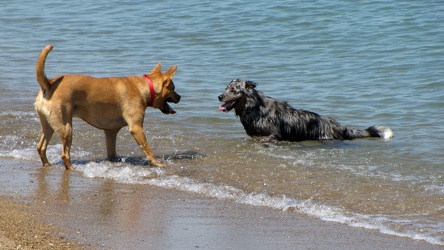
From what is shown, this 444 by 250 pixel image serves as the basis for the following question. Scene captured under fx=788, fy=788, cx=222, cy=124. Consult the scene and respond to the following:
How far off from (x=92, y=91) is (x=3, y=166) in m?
1.20

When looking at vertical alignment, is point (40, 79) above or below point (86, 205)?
above

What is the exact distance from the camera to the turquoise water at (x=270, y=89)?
7516 millimetres

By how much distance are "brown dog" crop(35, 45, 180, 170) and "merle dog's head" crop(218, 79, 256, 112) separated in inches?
43.2

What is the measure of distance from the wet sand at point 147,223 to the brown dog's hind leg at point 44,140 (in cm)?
76

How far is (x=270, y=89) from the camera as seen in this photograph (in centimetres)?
1311

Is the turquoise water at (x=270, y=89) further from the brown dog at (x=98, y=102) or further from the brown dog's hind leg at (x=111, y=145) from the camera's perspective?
the brown dog at (x=98, y=102)

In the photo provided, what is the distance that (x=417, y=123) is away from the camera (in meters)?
10.7

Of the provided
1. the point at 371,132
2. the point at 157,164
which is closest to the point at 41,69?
the point at 157,164

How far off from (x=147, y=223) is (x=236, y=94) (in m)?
4.24

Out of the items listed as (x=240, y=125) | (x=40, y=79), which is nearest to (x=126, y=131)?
(x=240, y=125)

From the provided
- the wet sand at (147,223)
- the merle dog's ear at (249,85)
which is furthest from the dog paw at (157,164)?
the merle dog's ear at (249,85)

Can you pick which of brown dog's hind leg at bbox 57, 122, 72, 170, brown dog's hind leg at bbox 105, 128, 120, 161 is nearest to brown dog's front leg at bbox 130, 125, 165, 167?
brown dog's hind leg at bbox 105, 128, 120, 161

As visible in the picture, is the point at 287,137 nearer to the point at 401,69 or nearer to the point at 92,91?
the point at 92,91

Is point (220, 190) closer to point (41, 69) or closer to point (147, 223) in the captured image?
point (147, 223)
